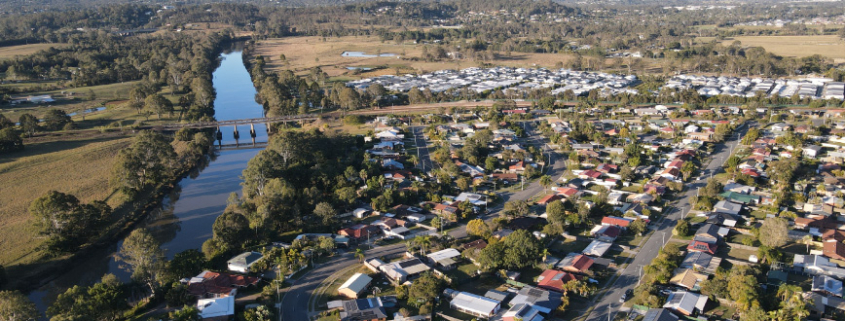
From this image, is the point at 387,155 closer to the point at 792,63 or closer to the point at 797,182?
the point at 797,182

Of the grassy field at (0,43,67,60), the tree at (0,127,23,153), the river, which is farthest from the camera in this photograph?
the grassy field at (0,43,67,60)

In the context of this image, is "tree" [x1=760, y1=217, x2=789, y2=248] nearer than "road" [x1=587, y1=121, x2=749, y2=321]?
No

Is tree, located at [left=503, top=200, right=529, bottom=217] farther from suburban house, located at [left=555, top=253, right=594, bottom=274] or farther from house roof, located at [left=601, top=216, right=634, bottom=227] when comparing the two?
A: suburban house, located at [left=555, top=253, right=594, bottom=274]

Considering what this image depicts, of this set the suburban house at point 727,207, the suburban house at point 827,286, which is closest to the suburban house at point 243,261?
the suburban house at point 827,286

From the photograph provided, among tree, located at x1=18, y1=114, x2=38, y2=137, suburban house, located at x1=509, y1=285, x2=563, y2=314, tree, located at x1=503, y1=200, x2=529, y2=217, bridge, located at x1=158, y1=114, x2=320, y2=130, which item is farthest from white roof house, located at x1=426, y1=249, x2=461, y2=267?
tree, located at x1=18, y1=114, x2=38, y2=137

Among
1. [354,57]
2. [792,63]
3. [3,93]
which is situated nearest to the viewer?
[3,93]

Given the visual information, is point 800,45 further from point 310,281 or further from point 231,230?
point 231,230

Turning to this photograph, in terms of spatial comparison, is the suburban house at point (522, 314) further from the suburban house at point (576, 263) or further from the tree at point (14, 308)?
the tree at point (14, 308)

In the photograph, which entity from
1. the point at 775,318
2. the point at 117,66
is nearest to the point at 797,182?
the point at 775,318
